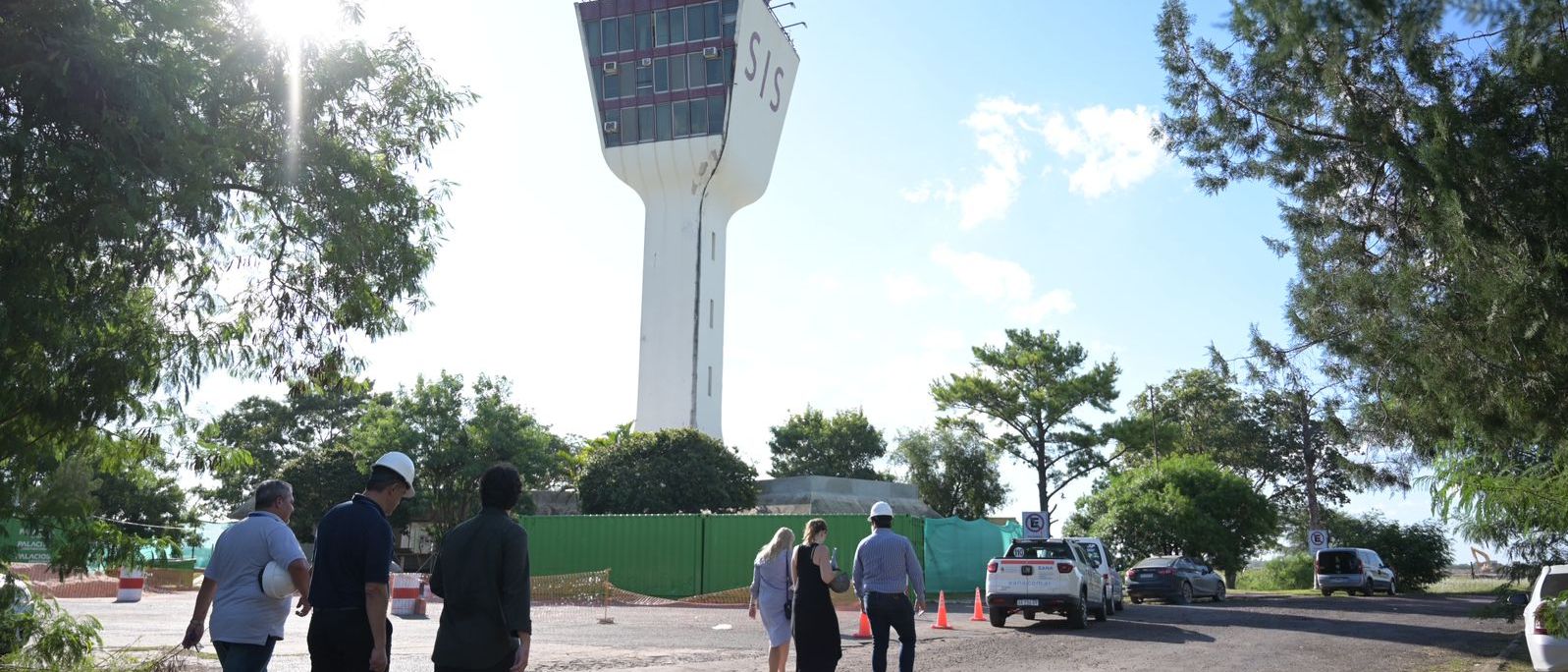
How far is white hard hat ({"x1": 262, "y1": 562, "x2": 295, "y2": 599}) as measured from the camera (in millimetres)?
6020

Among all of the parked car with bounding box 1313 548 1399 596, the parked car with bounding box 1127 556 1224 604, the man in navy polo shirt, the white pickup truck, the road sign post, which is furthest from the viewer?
the road sign post

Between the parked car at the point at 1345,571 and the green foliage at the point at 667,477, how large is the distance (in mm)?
21001

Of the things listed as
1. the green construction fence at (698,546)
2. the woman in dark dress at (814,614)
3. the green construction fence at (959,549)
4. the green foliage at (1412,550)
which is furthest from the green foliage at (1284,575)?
the woman in dark dress at (814,614)

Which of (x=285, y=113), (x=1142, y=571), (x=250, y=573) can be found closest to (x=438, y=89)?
(x=285, y=113)

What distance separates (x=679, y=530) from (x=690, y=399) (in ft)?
93.0

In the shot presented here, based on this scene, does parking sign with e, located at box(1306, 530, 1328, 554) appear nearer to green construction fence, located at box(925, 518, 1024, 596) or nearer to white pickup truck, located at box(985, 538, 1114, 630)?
green construction fence, located at box(925, 518, 1024, 596)

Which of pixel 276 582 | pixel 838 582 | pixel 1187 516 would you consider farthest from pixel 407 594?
pixel 1187 516

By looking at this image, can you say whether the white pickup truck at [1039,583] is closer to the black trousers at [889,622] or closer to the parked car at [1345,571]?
the black trousers at [889,622]

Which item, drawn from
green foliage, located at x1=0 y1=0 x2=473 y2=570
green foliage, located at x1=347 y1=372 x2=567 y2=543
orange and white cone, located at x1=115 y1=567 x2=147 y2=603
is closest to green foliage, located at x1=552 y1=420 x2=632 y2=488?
green foliage, located at x1=347 y1=372 x2=567 y2=543

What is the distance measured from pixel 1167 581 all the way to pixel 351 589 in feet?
91.1

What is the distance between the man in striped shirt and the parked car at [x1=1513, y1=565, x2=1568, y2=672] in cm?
578

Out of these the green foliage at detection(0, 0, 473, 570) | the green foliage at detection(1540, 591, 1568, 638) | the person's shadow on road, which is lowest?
the person's shadow on road

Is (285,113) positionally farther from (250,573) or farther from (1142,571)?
(1142,571)

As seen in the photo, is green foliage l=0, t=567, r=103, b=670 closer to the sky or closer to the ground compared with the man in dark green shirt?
closer to the ground
